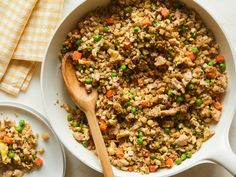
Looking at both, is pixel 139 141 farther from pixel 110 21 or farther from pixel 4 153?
pixel 4 153

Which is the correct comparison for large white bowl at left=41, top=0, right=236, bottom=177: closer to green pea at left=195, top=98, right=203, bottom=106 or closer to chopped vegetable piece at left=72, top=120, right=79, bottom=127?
chopped vegetable piece at left=72, top=120, right=79, bottom=127

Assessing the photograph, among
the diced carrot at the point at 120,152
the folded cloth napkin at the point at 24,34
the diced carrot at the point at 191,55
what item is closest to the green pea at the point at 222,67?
the diced carrot at the point at 191,55

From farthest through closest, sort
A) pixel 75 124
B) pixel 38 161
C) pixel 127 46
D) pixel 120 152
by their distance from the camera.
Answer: pixel 38 161, pixel 75 124, pixel 120 152, pixel 127 46

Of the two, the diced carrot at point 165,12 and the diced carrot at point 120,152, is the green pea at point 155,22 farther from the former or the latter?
the diced carrot at point 120,152

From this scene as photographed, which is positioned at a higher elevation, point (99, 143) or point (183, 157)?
point (183, 157)

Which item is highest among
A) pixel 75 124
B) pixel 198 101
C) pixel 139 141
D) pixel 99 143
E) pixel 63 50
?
pixel 198 101

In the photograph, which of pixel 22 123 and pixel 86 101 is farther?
pixel 22 123

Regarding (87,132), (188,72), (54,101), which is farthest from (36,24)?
(188,72)

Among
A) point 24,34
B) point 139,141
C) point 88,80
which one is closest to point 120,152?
point 139,141
